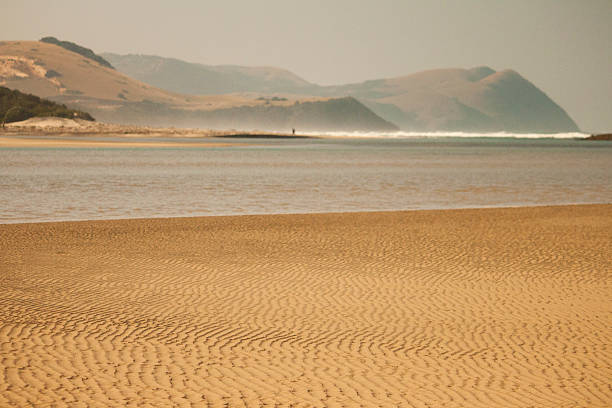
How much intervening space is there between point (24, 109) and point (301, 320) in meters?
147

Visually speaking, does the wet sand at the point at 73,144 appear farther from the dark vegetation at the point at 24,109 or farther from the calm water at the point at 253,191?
the dark vegetation at the point at 24,109

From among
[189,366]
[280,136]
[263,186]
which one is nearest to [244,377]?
[189,366]

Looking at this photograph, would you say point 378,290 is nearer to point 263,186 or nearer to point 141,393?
point 141,393

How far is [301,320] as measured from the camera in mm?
A: 8219

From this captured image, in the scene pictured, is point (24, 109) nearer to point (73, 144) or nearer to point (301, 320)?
point (73, 144)

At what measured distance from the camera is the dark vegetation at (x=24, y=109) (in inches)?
5369

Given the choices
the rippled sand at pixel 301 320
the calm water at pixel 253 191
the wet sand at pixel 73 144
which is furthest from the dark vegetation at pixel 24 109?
the rippled sand at pixel 301 320

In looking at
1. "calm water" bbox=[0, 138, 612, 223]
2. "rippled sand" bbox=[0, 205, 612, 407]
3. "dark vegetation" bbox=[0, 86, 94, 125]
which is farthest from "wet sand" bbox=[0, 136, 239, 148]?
"rippled sand" bbox=[0, 205, 612, 407]

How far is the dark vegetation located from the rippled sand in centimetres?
13291

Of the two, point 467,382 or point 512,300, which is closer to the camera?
point 467,382

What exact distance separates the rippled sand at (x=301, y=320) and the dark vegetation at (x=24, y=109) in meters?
133

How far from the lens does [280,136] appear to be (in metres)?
158

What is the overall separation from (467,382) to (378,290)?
3.84 m

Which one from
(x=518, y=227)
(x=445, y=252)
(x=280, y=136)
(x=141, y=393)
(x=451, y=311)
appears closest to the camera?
(x=141, y=393)
